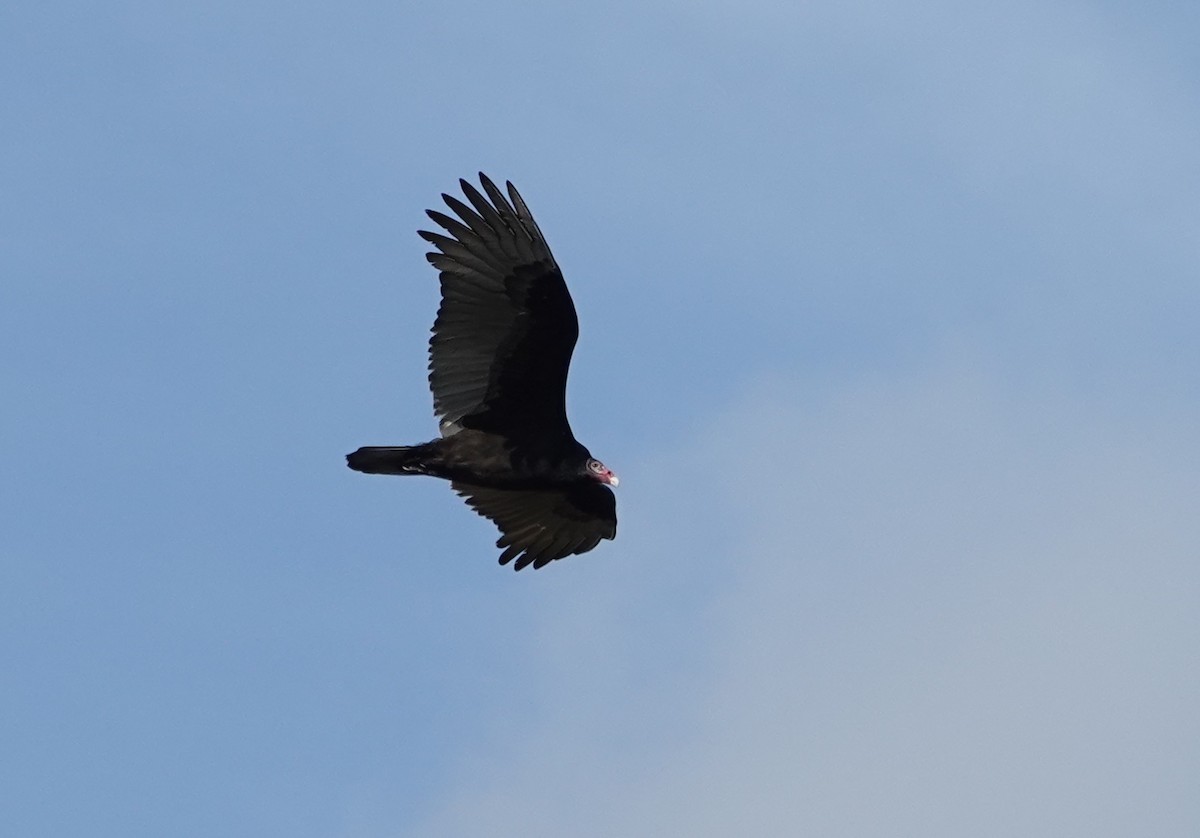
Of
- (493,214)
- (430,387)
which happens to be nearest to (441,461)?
(430,387)

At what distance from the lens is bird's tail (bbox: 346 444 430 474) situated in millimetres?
24906

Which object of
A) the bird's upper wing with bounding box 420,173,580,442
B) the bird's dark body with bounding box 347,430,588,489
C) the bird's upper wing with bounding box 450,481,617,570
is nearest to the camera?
the bird's upper wing with bounding box 420,173,580,442

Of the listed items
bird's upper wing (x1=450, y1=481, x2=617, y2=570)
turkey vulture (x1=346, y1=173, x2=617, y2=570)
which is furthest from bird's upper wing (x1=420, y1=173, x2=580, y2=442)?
bird's upper wing (x1=450, y1=481, x2=617, y2=570)

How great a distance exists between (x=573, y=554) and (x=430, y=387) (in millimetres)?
2399

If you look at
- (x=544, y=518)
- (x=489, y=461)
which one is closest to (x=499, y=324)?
(x=489, y=461)

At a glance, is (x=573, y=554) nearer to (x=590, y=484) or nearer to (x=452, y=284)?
(x=590, y=484)

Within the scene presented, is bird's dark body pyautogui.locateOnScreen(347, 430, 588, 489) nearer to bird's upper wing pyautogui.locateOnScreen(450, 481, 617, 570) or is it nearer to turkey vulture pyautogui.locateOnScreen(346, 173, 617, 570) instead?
turkey vulture pyautogui.locateOnScreen(346, 173, 617, 570)

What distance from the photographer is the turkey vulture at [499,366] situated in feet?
81.2

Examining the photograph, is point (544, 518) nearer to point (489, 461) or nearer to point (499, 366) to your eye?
point (489, 461)

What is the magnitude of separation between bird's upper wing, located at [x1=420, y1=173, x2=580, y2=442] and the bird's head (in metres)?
0.44

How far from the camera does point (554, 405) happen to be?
25.4 m

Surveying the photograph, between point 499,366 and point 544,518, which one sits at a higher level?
point 499,366

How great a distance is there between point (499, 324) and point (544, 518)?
232cm

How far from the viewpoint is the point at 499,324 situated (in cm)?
2500
